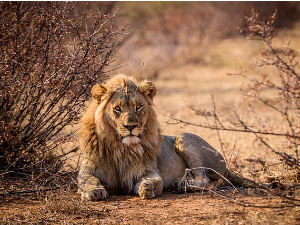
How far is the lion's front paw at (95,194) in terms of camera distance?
5199 millimetres

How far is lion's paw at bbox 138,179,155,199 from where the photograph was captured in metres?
5.35

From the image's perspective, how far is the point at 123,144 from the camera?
220 inches

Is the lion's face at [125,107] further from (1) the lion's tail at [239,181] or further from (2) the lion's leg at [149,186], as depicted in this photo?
(1) the lion's tail at [239,181]

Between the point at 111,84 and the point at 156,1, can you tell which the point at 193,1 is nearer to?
the point at 156,1

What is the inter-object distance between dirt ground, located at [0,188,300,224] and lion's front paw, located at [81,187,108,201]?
77 mm

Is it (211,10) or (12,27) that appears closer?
(12,27)

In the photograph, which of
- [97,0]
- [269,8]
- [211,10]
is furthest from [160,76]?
[269,8]

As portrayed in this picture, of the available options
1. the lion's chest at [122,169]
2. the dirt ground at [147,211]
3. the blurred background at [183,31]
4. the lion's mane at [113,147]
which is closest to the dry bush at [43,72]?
the lion's mane at [113,147]

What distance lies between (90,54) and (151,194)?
1774 mm

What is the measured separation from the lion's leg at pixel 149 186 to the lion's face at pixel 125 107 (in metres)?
0.45

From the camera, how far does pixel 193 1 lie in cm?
2656

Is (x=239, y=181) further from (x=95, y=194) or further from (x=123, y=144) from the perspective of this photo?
(x=95, y=194)

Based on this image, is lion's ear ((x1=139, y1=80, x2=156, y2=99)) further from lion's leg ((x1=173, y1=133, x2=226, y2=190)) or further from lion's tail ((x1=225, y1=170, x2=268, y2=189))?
lion's tail ((x1=225, y1=170, x2=268, y2=189))

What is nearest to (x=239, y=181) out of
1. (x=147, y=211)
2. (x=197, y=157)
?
(x=197, y=157)
